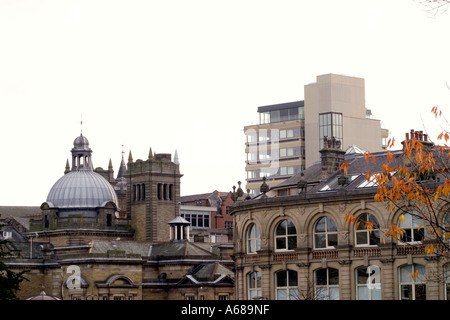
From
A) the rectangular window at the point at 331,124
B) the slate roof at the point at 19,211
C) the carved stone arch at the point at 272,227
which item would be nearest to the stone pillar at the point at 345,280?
the carved stone arch at the point at 272,227

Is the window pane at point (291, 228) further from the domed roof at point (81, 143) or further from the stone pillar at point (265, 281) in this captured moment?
the domed roof at point (81, 143)

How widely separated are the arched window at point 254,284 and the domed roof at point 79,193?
6566 cm

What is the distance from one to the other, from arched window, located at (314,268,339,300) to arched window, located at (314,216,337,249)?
5.61ft

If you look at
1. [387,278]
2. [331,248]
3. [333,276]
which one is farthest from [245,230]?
[387,278]

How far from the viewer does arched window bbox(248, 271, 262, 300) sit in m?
74.3

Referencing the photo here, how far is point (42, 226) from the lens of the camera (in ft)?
449

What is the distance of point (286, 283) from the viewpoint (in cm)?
7231

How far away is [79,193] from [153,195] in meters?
11.6

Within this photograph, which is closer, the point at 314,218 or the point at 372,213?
the point at 372,213

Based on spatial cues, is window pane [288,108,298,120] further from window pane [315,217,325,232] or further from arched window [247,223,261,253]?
window pane [315,217,325,232]

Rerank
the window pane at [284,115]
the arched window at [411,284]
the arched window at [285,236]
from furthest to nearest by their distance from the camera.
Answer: the window pane at [284,115] < the arched window at [285,236] < the arched window at [411,284]

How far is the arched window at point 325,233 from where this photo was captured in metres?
70.5

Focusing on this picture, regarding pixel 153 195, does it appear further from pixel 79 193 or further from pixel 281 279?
pixel 281 279

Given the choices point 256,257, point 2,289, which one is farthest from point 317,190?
point 2,289
